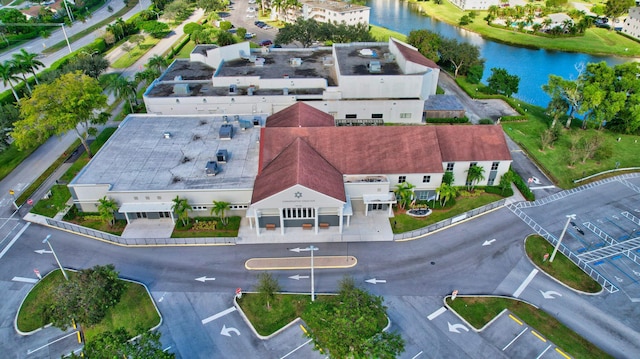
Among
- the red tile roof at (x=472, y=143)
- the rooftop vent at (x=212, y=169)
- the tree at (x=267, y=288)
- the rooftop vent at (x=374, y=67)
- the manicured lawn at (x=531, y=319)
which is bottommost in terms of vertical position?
the manicured lawn at (x=531, y=319)

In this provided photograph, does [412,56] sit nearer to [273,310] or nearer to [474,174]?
[474,174]

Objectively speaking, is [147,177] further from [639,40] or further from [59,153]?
[639,40]

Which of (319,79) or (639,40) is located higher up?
(319,79)

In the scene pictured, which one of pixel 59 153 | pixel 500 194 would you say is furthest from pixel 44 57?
pixel 500 194

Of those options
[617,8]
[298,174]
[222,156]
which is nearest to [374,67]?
[222,156]

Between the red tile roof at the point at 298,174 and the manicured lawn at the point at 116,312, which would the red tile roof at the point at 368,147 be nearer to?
the red tile roof at the point at 298,174

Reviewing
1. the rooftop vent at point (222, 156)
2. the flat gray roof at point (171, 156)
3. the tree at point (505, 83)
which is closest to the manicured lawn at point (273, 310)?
the flat gray roof at point (171, 156)
